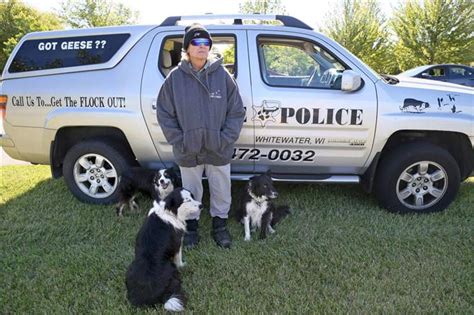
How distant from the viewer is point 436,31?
18.5 m

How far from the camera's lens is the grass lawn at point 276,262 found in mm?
2463

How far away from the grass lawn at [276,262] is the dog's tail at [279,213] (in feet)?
0.29

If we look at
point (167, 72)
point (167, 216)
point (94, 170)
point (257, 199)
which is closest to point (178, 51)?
point (167, 72)

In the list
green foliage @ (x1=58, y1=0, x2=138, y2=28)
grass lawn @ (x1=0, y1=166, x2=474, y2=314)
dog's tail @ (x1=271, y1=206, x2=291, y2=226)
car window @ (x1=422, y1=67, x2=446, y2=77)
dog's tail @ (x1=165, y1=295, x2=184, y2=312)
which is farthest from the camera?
green foliage @ (x1=58, y1=0, x2=138, y2=28)

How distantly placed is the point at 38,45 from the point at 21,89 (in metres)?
0.54

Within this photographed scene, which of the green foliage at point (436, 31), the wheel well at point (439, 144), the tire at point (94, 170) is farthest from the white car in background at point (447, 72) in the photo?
the tire at point (94, 170)

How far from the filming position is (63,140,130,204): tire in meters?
3.98

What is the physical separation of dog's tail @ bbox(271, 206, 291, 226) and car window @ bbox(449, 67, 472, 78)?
38.9ft

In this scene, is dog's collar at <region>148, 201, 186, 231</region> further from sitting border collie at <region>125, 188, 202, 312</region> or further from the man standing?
the man standing

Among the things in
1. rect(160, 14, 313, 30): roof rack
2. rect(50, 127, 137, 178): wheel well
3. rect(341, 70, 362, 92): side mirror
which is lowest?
rect(50, 127, 137, 178): wheel well

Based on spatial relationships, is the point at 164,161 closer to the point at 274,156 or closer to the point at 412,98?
the point at 274,156

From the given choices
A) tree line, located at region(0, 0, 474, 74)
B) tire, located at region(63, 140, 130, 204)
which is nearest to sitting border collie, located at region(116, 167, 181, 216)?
tire, located at region(63, 140, 130, 204)

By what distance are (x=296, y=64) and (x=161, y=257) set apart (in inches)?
98.6

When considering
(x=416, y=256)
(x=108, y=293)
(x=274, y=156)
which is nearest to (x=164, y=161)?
(x=274, y=156)
